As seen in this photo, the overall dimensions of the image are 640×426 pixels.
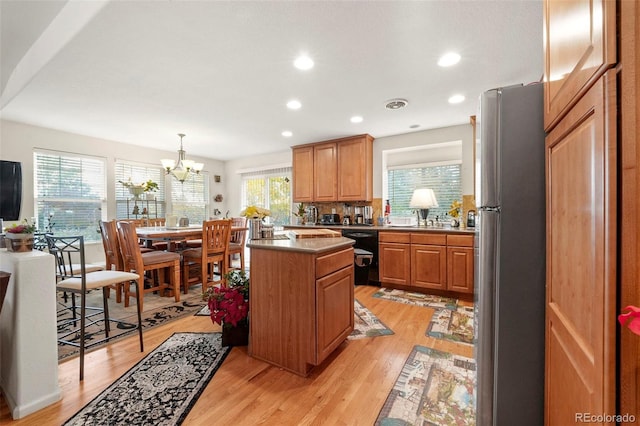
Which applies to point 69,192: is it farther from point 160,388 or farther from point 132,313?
point 160,388

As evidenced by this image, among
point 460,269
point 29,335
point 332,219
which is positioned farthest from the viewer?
point 332,219

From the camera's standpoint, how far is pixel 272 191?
6074 mm

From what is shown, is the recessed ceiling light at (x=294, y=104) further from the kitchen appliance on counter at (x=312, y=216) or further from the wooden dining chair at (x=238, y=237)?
the kitchen appliance on counter at (x=312, y=216)

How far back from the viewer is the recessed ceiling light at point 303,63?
2.27 meters

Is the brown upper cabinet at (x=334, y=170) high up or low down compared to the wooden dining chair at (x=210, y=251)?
up

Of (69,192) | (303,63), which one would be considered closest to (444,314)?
(303,63)

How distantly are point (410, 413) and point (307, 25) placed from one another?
8.07ft

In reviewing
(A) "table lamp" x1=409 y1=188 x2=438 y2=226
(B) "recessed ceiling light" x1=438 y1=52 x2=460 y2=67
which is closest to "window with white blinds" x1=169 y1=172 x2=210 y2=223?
(A) "table lamp" x1=409 y1=188 x2=438 y2=226

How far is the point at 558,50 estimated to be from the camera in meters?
0.85

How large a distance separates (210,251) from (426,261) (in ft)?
9.15

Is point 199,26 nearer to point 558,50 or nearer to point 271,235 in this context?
point 271,235

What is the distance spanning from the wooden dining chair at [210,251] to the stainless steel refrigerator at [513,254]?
3.05 m
